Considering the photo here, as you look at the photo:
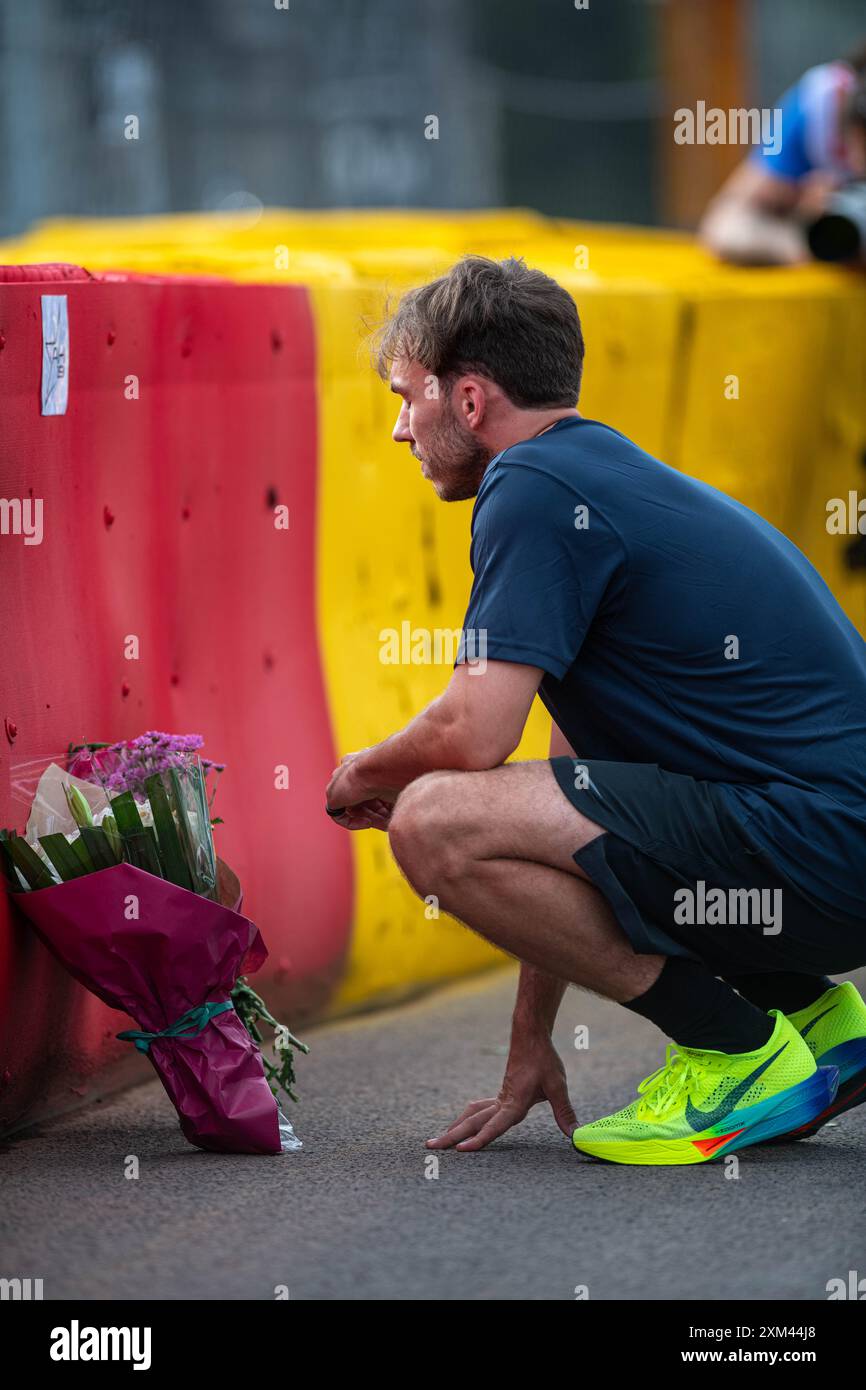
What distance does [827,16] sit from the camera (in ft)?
52.5

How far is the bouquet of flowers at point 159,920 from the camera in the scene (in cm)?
348

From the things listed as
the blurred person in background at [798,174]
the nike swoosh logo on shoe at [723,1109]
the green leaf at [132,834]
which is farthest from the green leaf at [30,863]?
the blurred person in background at [798,174]

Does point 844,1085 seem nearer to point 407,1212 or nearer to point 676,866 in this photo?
point 676,866

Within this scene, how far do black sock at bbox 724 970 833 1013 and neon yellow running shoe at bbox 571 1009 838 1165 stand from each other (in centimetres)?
21

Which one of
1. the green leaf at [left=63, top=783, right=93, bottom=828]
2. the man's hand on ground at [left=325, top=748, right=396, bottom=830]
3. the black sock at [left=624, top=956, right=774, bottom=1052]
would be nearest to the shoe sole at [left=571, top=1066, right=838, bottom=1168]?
the black sock at [left=624, top=956, right=774, bottom=1052]

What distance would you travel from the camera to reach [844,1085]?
3627 mm

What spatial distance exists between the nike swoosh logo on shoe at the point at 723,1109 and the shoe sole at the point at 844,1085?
0.15m

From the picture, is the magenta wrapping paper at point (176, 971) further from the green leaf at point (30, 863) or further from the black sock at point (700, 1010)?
the black sock at point (700, 1010)

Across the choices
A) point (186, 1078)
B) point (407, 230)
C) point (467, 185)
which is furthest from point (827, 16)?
point (186, 1078)

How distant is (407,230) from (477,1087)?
421cm

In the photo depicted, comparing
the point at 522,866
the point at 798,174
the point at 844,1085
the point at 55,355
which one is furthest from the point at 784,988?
the point at 798,174

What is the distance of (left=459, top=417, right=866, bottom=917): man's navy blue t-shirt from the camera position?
3369mm

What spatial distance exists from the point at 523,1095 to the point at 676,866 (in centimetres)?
56

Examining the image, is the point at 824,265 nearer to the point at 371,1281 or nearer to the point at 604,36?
the point at 371,1281
